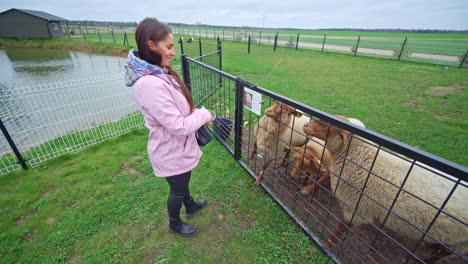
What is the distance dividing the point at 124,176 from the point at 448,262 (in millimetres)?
4871

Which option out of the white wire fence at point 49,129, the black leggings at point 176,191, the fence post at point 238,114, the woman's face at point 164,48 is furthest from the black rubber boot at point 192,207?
the white wire fence at point 49,129

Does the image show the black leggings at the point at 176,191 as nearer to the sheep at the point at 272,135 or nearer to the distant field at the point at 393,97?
the sheep at the point at 272,135

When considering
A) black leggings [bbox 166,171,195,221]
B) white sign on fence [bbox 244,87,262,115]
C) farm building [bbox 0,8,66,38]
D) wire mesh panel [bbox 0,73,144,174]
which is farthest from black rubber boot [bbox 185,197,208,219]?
farm building [bbox 0,8,66,38]

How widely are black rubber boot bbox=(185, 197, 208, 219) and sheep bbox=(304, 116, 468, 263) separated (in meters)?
1.80

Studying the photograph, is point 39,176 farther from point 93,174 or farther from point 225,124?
point 225,124

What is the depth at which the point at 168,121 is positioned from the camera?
169cm

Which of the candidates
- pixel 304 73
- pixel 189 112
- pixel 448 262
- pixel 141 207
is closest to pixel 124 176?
pixel 141 207

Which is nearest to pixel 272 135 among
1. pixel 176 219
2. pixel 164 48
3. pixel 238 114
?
pixel 238 114

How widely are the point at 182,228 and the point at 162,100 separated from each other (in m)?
1.88

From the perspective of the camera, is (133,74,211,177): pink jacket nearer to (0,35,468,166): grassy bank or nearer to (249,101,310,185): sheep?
(249,101,310,185): sheep

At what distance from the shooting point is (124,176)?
382 centimetres

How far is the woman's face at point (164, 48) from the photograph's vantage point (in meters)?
1.66

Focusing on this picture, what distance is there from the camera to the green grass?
253 centimetres

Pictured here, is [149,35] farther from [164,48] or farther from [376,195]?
[376,195]
